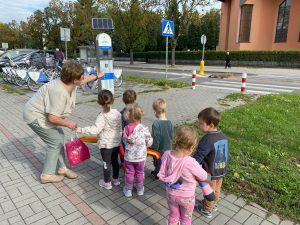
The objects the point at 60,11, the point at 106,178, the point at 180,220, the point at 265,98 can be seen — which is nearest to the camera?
the point at 180,220

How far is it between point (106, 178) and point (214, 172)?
1527mm

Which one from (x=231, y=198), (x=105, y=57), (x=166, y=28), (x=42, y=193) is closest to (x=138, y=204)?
(x=231, y=198)

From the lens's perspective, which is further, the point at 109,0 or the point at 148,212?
the point at 109,0

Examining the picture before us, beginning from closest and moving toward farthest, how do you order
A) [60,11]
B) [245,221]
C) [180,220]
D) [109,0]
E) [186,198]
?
[186,198], [180,220], [245,221], [109,0], [60,11]

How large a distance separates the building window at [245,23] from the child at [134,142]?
98.2 ft

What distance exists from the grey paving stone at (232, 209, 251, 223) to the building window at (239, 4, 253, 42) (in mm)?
29877

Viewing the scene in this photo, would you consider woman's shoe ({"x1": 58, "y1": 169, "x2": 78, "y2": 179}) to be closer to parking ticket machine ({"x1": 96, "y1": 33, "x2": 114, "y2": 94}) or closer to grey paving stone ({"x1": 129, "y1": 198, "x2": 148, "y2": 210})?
grey paving stone ({"x1": 129, "y1": 198, "x2": 148, "y2": 210})

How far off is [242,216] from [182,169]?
129 cm

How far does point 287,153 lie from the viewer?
177 inches

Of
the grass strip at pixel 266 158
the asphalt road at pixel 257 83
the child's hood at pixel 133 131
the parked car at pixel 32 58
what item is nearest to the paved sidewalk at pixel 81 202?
the grass strip at pixel 266 158

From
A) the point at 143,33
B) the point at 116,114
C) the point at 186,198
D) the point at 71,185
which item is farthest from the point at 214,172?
the point at 143,33

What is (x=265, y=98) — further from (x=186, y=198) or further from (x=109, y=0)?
(x=109, y=0)

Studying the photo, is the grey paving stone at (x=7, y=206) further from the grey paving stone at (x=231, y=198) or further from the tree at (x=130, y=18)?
the tree at (x=130, y=18)

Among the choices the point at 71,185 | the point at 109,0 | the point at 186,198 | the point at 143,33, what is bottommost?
the point at 71,185
